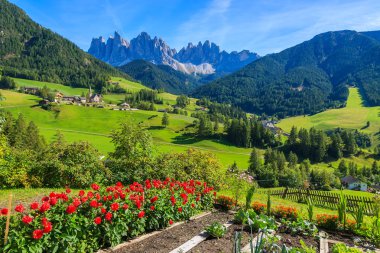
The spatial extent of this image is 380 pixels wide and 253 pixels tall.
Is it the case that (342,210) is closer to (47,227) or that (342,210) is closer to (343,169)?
(47,227)

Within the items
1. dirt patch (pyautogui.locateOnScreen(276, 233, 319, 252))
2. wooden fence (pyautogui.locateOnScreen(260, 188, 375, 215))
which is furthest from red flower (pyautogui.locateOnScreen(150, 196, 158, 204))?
wooden fence (pyautogui.locateOnScreen(260, 188, 375, 215))

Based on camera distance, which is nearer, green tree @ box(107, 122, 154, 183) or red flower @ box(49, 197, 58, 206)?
red flower @ box(49, 197, 58, 206)

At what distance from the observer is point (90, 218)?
6746 millimetres

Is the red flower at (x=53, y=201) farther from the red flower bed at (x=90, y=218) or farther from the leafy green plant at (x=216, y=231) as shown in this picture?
the leafy green plant at (x=216, y=231)

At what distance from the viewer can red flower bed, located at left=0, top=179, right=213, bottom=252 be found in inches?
223

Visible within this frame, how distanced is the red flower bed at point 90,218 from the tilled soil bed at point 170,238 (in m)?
0.30

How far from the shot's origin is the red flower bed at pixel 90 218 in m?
5.67

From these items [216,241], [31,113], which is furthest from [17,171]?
[31,113]

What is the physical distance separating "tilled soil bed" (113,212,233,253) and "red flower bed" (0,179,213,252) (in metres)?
0.30

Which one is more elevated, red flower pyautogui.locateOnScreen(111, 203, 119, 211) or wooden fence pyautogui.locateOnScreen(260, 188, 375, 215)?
red flower pyautogui.locateOnScreen(111, 203, 119, 211)

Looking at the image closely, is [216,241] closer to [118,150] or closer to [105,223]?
[105,223]

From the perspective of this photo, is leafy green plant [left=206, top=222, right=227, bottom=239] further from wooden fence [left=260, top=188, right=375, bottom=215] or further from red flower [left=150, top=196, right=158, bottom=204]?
wooden fence [left=260, top=188, right=375, bottom=215]

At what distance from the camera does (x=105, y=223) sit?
273 inches

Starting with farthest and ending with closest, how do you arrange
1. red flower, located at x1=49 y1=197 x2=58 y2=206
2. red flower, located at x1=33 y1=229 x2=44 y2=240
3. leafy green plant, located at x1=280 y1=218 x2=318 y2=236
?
leafy green plant, located at x1=280 y1=218 x2=318 y2=236, red flower, located at x1=49 y1=197 x2=58 y2=206, red flower, located at x1=33 y1=229 x2=44 y2=240
